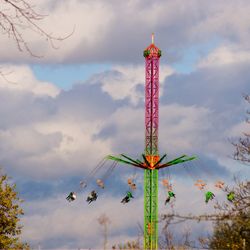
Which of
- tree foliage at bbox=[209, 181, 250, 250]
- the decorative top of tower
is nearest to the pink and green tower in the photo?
the decorative top of tower

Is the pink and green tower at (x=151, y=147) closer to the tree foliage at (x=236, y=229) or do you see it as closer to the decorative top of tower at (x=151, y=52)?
the decorative top of tower at (x=151, y=52)

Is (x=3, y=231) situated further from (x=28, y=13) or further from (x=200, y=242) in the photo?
(x=28, y=13)

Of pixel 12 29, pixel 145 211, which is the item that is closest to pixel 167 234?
pixel 12 29

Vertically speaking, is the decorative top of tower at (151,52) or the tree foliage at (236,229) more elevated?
the decorative top of tower at (151,52)

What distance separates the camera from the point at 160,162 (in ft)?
331

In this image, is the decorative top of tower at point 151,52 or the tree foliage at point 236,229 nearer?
the tree foliage at point 236,229

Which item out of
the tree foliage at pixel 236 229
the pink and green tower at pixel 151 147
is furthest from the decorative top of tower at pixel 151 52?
the tree foliage at pixel 236 229

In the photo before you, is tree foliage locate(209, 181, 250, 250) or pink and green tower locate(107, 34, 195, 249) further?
pink and green tower locate(107, 34, 195, 249)

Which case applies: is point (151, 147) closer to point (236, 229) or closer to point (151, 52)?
point (151, 52)

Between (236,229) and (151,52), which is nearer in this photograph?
(236,229)

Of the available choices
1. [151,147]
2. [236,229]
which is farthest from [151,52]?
[236,229]

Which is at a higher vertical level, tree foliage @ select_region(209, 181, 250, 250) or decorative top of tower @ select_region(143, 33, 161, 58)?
decorative top of tower @ select_region(143, 33, 161, 58)

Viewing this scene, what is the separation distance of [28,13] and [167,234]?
25.8 meters

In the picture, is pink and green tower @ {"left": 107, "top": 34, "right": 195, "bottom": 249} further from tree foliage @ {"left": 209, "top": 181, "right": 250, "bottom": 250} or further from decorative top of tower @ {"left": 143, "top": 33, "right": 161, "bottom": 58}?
tree foliage @ {"left": 209, "top": 181, "right": 250, "bottom": 250}
